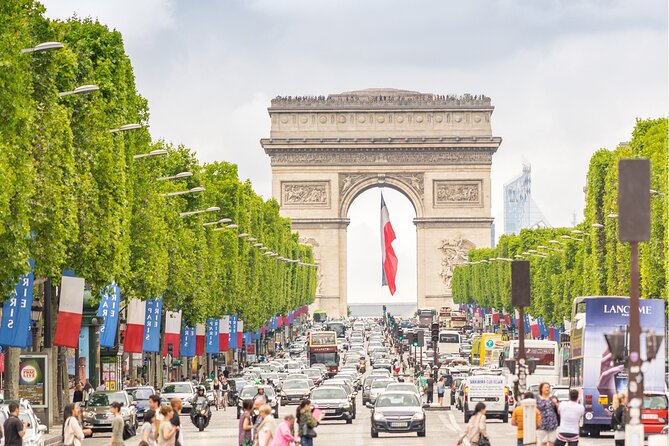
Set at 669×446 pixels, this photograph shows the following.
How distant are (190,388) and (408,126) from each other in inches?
4552

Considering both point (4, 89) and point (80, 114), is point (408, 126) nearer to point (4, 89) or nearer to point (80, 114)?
point (80, 114)

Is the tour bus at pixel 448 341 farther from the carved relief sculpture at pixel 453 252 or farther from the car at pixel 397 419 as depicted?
the car at pixel 397 419

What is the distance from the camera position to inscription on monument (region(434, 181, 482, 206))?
184 m

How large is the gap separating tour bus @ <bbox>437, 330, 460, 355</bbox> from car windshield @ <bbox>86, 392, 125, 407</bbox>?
80.9 m

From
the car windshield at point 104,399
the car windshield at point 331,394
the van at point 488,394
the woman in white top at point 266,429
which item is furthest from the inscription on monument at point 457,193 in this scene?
the woman in white top at point 266,429

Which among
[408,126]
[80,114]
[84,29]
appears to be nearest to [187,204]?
[84,29]

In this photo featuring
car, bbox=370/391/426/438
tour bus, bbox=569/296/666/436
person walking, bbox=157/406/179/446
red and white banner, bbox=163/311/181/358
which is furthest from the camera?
red and white banner, bbox=163/311/181/358

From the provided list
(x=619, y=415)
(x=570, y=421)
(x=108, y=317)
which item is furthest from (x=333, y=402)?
(x=570, y=421)

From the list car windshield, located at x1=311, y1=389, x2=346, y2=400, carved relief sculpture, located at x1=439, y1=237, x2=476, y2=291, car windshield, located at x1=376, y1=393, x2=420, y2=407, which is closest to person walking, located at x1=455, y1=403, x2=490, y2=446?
car windshield, located at x1=376, y1=393, x2=420, y2=407

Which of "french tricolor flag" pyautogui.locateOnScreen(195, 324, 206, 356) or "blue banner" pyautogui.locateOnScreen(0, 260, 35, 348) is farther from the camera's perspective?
"french tricolor flag" pyautogui.locateOnScreen(195, 324, 206, 356)

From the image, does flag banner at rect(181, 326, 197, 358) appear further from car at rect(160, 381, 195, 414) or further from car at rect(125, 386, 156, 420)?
car at rect(125, 386, 156, 420)

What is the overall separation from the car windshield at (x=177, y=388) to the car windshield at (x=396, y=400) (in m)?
15.0

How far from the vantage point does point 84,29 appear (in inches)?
2287

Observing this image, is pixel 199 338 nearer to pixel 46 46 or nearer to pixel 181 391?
pixel 181 391
